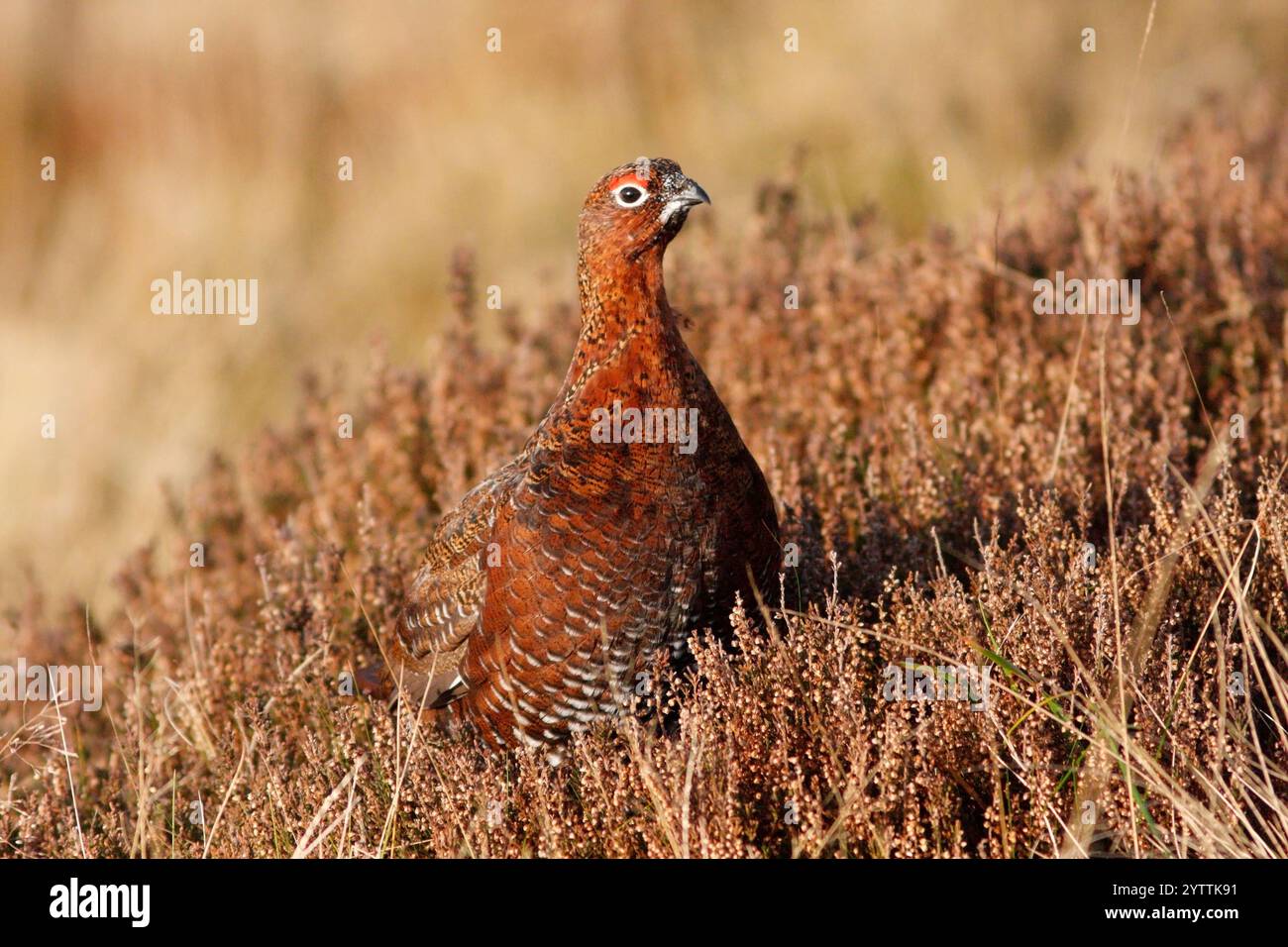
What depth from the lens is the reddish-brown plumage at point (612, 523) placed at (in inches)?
142

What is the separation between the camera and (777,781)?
3375 millimetres

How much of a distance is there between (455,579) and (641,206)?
116 cm

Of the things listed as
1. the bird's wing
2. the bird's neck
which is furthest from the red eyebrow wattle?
the bird's wing

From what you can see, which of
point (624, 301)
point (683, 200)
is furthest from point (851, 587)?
point (683, 200)

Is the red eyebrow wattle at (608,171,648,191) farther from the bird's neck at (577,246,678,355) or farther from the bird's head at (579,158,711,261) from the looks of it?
the bird's neck at (577,246,678,355)

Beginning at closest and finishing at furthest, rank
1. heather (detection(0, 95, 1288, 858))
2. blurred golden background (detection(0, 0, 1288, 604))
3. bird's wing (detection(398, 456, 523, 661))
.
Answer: heather (detection(0, 95, 1288, 858)) → bird's wing (detection(398, 456, 523, 661)) → blurred golden background (detection(0, 0, 1288, 604))

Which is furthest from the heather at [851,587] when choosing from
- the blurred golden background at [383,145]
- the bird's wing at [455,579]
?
the blurred golden background at [383,145]

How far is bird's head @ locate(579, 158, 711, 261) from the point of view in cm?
379

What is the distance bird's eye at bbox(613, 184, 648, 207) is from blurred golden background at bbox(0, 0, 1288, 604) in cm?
350

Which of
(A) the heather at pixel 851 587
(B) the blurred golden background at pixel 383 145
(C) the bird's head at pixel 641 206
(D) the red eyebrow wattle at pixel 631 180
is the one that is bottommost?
(A) the heather at pixel 851 587

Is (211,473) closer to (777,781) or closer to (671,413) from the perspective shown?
(671,413)

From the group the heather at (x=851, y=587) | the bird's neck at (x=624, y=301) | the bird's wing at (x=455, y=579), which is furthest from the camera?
the bird's wing at (x=455, y=579)

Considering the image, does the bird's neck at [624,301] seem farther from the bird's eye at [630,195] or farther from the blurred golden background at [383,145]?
the blurred golden background at [383,145]

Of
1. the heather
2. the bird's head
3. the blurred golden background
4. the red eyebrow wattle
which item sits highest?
the blurred golden background
